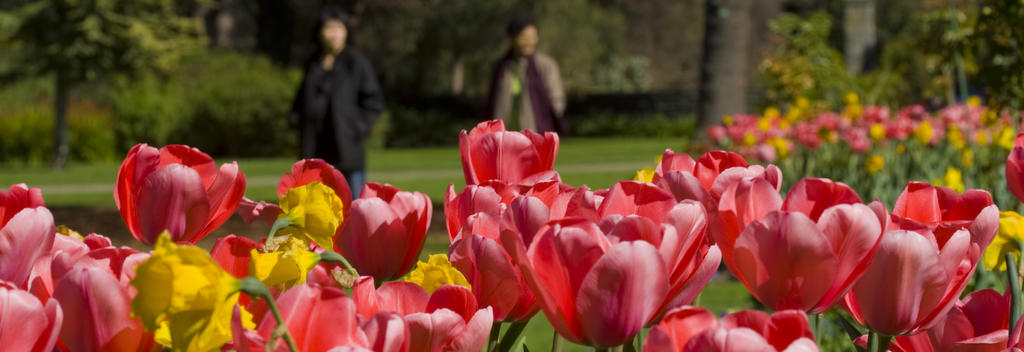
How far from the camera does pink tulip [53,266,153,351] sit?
0.92 meters

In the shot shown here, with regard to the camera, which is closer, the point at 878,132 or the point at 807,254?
the point at 807,254

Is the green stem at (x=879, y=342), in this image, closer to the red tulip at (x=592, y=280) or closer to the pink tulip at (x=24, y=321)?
the red tulip at (x=592, y=280)

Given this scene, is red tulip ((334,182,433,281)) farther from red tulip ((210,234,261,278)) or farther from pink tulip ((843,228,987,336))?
pink tulip ((843,228,987,336))

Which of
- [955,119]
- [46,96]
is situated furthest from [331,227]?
[46,96]

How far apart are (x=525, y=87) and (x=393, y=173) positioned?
10.9 metres

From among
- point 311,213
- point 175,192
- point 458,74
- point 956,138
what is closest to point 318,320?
point 311,213

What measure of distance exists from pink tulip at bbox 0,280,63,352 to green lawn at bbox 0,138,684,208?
11.8m

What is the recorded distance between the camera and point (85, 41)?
21.6 m

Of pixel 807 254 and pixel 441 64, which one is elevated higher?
pixel 807 254

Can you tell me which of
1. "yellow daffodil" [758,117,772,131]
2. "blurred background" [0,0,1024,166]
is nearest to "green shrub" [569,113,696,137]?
"blurred background" [0,0,1024,166]

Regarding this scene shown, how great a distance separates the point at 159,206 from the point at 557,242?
1.62 feet

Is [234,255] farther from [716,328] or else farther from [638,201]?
[716,328]

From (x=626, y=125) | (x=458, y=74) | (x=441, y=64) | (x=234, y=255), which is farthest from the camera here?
(x=458, y=74)

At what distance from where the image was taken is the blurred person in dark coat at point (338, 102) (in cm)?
836
